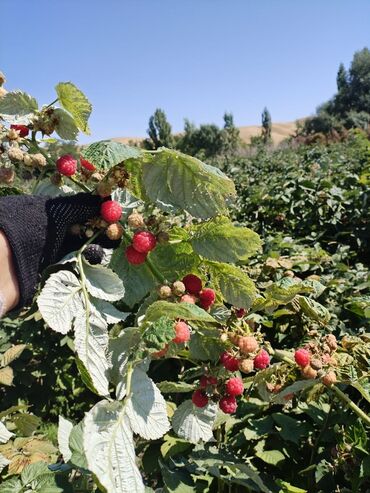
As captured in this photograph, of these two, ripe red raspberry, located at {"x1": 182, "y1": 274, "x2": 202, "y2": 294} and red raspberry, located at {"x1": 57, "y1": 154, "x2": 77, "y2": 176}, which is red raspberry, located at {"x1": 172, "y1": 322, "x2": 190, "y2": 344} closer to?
ripe red raspberry, located at {"x1": 182, "y1": 274, "x2": 202, "y2": 294}

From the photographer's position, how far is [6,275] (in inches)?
39.7

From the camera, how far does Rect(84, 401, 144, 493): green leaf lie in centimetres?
69

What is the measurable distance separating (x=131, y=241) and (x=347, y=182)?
14.8 ft

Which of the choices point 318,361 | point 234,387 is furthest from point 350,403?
point 234,387

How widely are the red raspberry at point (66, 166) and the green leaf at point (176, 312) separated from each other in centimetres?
31

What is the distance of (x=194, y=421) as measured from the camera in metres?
1.06

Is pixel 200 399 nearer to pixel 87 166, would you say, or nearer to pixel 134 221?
pixel 134 221

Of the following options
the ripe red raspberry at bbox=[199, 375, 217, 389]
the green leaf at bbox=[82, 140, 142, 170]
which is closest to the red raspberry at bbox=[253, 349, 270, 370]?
the ripe red raspberry at bbox=[199, 375, 217, 389]

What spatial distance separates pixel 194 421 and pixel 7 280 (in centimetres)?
51

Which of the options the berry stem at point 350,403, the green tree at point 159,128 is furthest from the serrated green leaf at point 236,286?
the green tree at point 159,128

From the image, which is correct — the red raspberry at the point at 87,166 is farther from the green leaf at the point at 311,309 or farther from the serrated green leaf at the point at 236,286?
the green leaf at the point at 311,309

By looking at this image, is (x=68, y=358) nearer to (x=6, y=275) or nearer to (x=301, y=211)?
(x=6, y=275)

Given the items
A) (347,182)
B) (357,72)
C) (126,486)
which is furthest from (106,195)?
(357,72)

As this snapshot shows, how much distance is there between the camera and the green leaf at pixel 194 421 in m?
1.05
